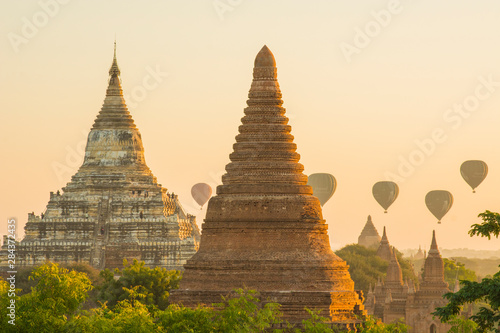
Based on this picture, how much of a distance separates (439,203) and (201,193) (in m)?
Result: 24.5

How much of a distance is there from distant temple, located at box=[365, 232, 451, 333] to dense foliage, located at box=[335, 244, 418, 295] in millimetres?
20931

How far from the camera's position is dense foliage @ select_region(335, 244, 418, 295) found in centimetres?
14095

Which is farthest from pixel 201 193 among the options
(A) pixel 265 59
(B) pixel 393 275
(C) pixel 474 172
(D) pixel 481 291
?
(D) pixel 481 291

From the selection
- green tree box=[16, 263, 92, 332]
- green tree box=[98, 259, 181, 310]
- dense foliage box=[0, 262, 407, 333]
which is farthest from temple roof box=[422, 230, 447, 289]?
green tree box=[16, 263, 92, 332]

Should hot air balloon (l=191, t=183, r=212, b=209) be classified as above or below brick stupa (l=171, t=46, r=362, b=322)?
above

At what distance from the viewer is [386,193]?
16000 cm

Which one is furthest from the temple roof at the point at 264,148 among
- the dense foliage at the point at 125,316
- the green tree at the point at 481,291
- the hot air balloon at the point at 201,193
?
the hot air balloon at the point at 201,193

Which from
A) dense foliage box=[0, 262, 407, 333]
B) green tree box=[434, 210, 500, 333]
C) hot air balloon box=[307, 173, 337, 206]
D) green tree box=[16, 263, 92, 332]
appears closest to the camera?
green tree box=[434, 210, 500, 333]

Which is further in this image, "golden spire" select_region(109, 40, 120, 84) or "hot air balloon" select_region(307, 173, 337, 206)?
"hot air balloon" select_region(307, 173, 337, 206)

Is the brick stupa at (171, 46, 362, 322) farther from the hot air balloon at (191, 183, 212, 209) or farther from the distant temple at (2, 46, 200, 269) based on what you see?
the hot air balloon at (191, 183, 212, 209)

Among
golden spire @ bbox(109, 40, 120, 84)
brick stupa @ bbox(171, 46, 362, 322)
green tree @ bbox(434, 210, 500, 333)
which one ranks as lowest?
green tree @ bbox(434, 210, 500, 333)

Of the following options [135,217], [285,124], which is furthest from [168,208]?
[285,124]

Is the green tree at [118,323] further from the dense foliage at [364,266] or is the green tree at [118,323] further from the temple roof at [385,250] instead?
the temple roof at [385,250]

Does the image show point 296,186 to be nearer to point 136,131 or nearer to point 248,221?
point 248,221
